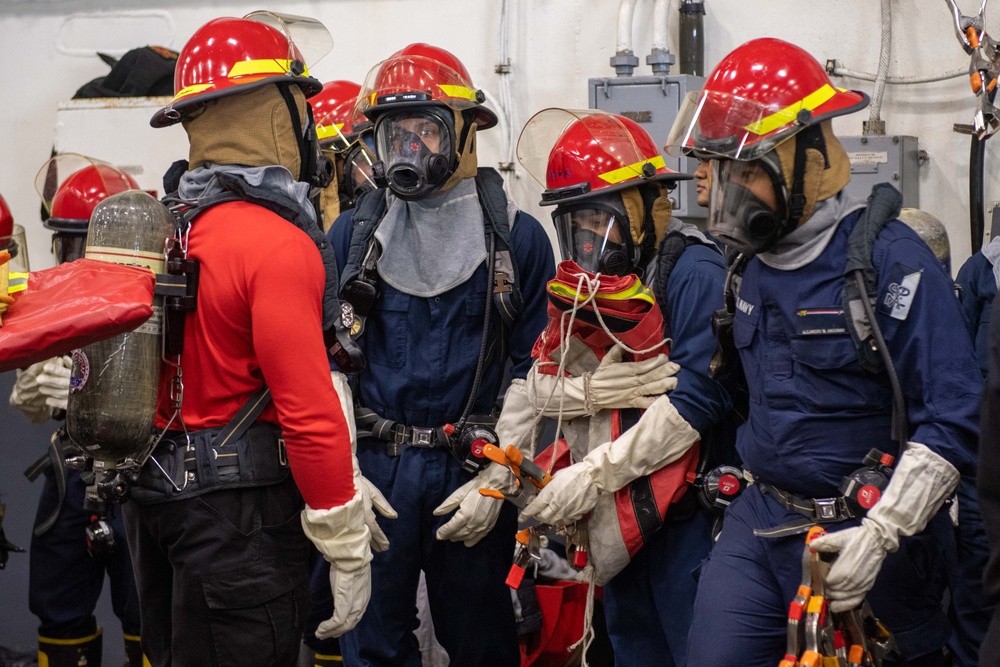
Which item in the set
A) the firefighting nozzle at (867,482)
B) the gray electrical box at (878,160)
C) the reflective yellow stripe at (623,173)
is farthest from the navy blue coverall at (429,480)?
the gray electrical box at (878,160)

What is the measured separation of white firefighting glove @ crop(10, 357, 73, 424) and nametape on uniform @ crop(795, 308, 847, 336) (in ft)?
8.15

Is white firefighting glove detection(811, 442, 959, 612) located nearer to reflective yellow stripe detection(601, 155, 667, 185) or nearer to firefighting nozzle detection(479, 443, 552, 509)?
firefighting nozzle detection(479, 443, 552, 509)

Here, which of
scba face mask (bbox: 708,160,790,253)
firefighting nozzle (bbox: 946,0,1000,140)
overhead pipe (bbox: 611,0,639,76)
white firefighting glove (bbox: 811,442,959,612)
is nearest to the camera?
white firefighting glove (bbox: 811,442,959,612)

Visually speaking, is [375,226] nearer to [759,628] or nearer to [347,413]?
[347,413]

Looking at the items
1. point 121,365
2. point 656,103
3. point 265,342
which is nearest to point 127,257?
point 121,365

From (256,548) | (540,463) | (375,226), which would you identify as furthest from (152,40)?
(256,548)

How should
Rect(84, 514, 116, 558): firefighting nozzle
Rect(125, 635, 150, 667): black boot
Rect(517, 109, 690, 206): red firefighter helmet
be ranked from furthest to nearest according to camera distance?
Rect(125, 635, 150, 667): black boot → Rect(84, 514, 116, 558): firefighting nozzle → Rect(517, 109, 690, 206): red firefighter helmet

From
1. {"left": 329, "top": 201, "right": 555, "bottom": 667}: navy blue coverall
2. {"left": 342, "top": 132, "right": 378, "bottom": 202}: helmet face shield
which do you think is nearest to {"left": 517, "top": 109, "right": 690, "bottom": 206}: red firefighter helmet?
{"left": 329, "top": 201, "right": 555, "bottom": 667}: navy blue coverall

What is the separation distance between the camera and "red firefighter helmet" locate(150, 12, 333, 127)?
8.07 ft

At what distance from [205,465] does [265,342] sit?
30cm

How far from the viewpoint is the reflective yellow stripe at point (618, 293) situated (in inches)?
108

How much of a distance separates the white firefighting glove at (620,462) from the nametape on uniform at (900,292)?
0.62 metres

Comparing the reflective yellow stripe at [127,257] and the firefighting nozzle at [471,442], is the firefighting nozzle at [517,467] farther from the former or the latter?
the reflective yellow stripe at [127,257]

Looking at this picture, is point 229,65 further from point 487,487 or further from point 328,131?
point 328,131
